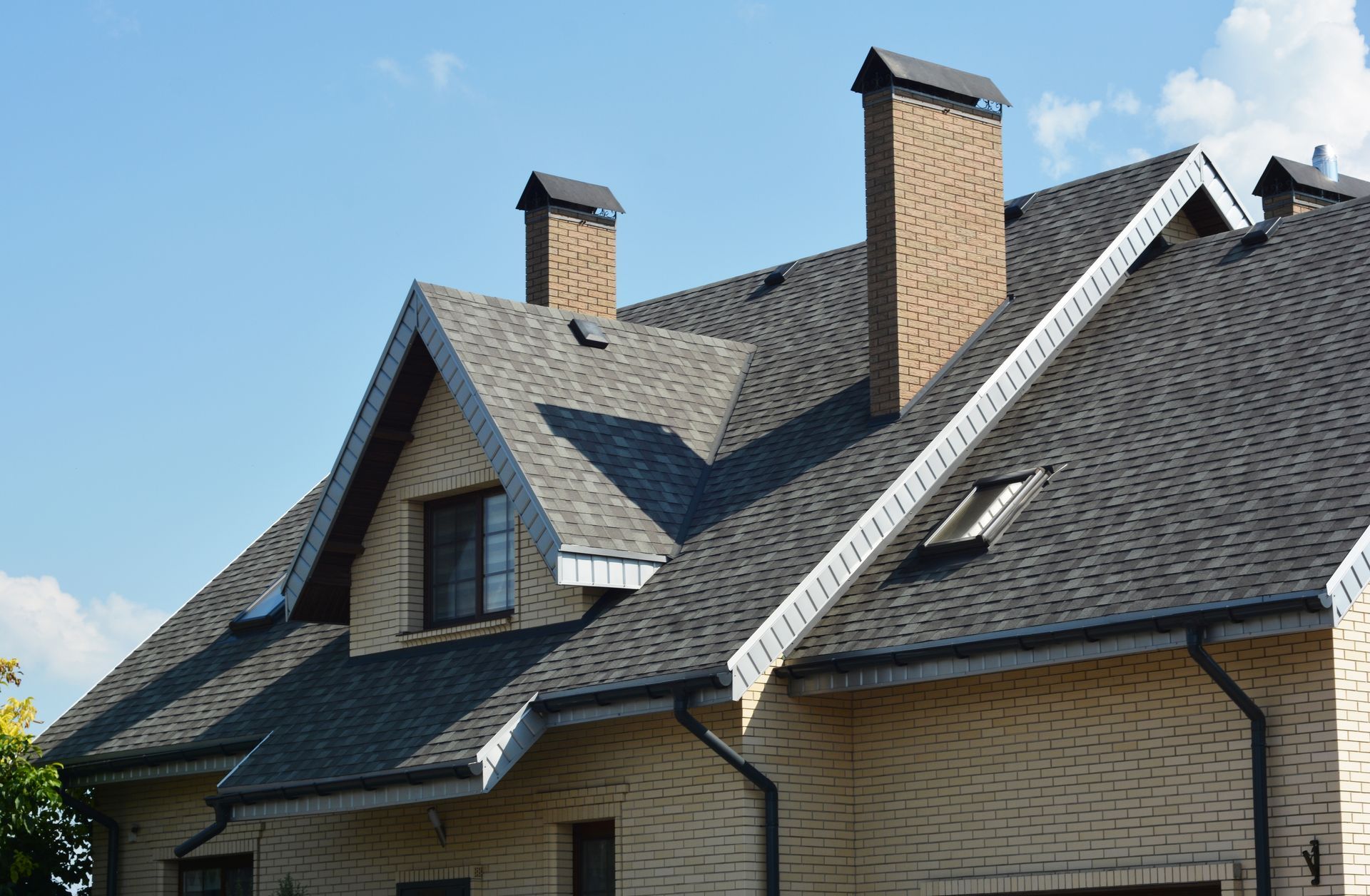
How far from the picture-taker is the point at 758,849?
47.5ft

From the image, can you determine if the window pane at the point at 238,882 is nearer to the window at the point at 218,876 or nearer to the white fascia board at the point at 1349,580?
the window at the point at 218,876

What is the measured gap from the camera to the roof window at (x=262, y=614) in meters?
21.5

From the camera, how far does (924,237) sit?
58.3 ft

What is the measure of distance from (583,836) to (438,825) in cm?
150

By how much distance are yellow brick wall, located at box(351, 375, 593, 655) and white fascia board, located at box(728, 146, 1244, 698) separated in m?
3.83

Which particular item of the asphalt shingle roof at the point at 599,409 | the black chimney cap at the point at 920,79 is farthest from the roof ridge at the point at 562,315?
the black chimney cap at the point at 920,79

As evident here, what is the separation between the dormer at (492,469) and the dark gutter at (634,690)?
4.34 ft

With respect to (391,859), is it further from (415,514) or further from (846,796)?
(846,796)

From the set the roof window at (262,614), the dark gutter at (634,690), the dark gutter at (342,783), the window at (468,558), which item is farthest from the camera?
the roof window at (262,614)

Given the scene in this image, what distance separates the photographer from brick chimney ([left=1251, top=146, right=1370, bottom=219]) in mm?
20344

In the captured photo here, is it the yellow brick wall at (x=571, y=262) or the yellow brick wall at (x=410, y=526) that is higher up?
the yellow brick wall at (x=571, y=262)

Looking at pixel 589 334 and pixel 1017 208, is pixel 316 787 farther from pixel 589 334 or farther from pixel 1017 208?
pixel 1017 208

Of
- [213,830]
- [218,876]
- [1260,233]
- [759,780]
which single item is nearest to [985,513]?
[759,780]

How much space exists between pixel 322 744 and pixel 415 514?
8.49 feet
